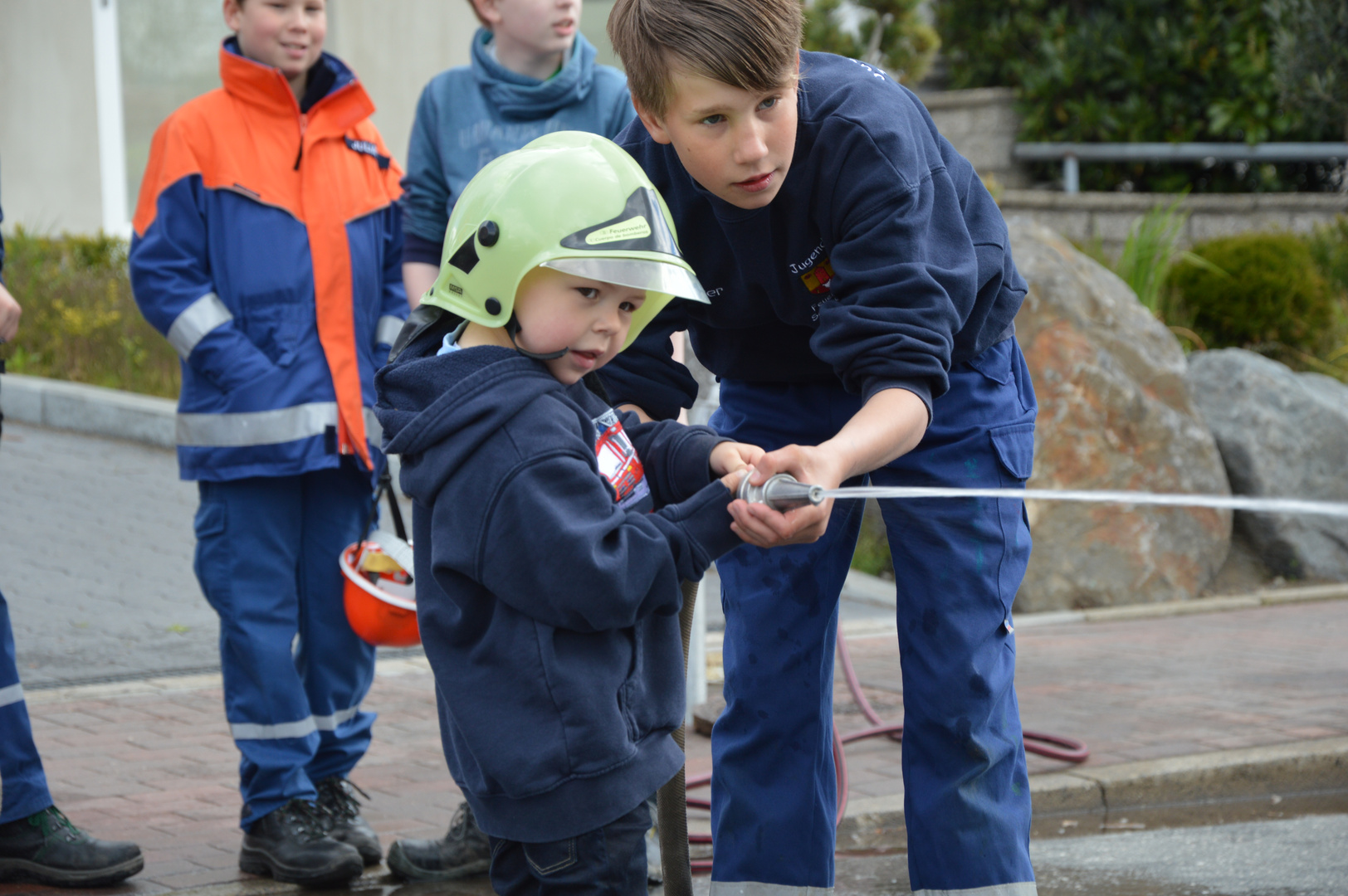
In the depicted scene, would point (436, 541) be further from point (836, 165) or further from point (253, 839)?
point (253, 839)

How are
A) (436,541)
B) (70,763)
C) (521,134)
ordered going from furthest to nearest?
(70,763) → (521,134) → (436,541)

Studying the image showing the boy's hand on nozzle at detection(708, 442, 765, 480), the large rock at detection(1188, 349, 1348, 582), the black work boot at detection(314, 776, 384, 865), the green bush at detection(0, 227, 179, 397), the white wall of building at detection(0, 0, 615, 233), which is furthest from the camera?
the white wall of building at detection(0, 0, 615, 233)

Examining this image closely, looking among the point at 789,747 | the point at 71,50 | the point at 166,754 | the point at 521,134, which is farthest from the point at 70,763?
the point at 71,50

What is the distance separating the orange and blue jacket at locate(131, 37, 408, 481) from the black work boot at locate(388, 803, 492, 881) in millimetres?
897

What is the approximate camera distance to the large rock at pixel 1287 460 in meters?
8.14

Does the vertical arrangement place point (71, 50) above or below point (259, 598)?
above

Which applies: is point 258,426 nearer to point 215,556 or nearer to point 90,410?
point 215,556

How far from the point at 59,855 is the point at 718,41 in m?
2.37

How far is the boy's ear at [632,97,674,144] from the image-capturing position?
2428 millimetres

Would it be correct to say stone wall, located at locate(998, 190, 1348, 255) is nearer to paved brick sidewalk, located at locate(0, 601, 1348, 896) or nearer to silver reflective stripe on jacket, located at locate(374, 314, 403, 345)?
paved brick sidewalk, located at locate(0, 601, 1348, 896)

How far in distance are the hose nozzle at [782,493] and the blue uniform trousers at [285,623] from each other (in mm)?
1678

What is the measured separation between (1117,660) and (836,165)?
424 cm

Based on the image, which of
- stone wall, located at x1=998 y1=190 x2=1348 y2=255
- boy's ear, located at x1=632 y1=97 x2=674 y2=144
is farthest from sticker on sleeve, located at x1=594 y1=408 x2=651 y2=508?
stone wall, located at x1=998 y1=190 x2=1348 y2=255

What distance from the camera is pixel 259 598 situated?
11.5 ft
